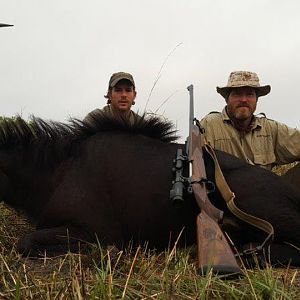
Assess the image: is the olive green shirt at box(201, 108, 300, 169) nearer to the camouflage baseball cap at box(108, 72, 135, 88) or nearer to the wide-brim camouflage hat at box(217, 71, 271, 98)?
the wide-brim camouflage hat at box(217, 71, 271, 98)

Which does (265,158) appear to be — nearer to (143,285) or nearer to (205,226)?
(205,226)

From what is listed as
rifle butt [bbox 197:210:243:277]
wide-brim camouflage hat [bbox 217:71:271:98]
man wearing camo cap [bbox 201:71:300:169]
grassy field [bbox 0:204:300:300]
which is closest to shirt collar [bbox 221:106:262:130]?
man wearing camo cap [bbox 201:71:300:169]

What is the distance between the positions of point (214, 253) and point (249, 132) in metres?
2.94

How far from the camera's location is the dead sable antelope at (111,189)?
3885mm

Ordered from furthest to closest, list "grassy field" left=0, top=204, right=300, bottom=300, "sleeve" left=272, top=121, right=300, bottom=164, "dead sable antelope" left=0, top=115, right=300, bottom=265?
"sleeve" left=272, top=121, right=300, bottom=164 < "dead sable antelope" left=0, top=115, right=300, bottom=265 < "grassy field" left=0, top=204, right=300, bottom=300

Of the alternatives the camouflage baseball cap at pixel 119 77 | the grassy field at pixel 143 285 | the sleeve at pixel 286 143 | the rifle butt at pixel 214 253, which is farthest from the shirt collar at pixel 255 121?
the grassy field at pixel 143 285

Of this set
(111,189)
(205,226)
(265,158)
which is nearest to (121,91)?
(265,158)

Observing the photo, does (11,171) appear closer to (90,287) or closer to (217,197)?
(217,197)

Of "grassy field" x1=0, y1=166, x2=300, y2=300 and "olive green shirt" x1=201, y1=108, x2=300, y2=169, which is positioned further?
"olive green shirt" x1=201, y1=108, x2=300, y2=169

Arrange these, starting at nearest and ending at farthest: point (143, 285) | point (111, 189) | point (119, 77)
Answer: point (143, 285)
point (111, 189)
point (119, 77)

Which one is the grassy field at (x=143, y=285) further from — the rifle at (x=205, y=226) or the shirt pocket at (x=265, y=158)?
the shirt pocket at (x=265, y=158)

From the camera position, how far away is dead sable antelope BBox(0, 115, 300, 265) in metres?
3.88

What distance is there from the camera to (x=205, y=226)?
2.99 m

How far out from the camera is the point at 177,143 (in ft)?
14.6
